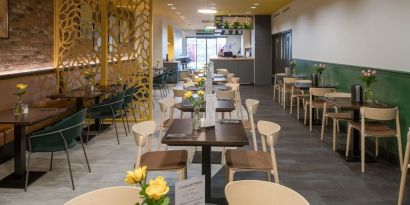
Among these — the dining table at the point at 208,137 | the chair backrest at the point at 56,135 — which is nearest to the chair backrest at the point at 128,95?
the chair backrest at the point at 56,135

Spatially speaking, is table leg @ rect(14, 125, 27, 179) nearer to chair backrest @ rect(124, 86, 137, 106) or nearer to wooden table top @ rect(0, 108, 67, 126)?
wooden table top @ rect(0, 108, 67, 126)

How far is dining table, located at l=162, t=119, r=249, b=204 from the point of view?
124 inches

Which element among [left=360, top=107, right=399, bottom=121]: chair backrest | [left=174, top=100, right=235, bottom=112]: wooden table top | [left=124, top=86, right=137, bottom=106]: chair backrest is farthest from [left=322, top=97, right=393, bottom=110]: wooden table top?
[left=124, top=86, right=137, bottom=106]: chair backrest

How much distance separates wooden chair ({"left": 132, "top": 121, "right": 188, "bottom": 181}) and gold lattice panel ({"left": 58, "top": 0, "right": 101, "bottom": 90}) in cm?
465

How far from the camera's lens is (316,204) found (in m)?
3.77

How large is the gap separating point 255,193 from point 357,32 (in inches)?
214

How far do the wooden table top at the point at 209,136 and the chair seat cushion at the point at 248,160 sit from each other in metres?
0.26

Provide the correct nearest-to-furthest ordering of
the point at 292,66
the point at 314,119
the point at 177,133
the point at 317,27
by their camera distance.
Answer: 1. the point at 177,133
2. the point at 314,119
3. the point at 317,27
4. the point at 292,66

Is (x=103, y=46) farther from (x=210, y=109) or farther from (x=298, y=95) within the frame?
(x=210, y=109)

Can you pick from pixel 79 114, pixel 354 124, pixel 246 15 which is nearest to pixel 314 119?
pixel 354 124

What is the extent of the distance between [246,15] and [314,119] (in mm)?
9068

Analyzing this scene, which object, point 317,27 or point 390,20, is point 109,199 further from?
point 317,27

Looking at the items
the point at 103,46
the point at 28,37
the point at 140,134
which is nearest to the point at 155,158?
the point at 140,134

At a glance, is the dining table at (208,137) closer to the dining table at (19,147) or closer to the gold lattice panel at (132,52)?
the dining table at (19,147)
